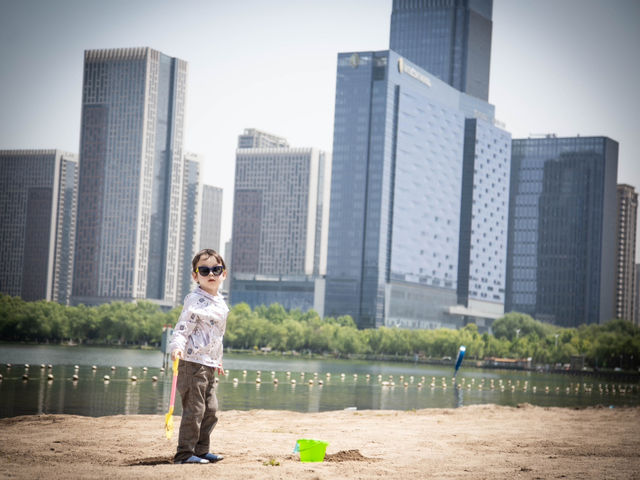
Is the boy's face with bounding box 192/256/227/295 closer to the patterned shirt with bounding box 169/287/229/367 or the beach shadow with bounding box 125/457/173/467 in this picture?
the patterned shirt with bounding box 169/287/229/367

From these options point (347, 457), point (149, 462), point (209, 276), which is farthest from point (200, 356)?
point (347, 457)

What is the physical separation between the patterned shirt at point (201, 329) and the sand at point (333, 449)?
5.97ft

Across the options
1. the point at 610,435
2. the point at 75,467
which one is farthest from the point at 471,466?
the point at 610,435

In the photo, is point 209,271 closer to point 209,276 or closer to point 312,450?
point 209,276

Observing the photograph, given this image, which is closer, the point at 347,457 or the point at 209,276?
the point at 209,276

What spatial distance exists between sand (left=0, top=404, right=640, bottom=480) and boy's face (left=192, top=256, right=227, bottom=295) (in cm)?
298

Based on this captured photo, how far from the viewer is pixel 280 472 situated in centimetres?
1554

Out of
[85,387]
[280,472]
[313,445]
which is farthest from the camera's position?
[85,387]

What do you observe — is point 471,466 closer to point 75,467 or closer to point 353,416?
point 75,467

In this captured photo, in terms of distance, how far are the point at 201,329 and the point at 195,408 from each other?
4.39ft

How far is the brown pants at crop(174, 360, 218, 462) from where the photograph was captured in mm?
16031

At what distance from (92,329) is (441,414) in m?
150

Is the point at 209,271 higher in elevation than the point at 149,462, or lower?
higher

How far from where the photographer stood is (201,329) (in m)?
16.5
